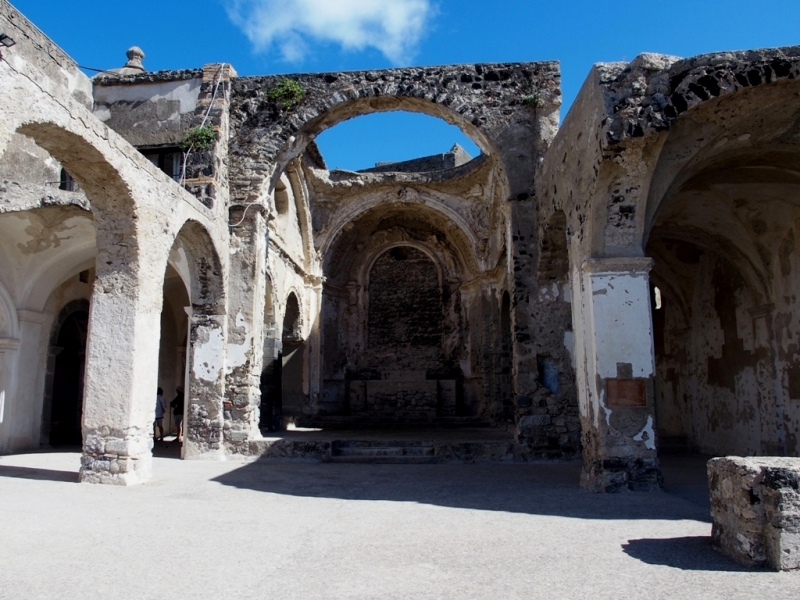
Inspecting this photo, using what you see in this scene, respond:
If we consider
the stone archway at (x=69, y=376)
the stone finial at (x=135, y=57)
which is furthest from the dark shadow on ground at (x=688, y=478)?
the stone finial at (x=135, y=57)

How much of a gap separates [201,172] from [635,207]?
20.9 ft

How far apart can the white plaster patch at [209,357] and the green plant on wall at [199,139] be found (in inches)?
111

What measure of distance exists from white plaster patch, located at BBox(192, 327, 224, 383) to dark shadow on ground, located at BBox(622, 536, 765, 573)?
6.92m

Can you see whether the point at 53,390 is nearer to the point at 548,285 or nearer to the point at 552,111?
the point at 548,285

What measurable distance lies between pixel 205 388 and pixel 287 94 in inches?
190

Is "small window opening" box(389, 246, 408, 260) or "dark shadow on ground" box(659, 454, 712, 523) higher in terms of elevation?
"small window opening" box(389, 246, 408, 260)

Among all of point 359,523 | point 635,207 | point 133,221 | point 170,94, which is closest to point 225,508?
point 359,523

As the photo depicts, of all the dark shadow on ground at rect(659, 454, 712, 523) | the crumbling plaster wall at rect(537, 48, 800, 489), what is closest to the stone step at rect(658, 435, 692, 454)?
the dark shadow on ground at rect(659, 454, 712, 523)

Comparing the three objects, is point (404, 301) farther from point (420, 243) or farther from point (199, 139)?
point (199, 139)

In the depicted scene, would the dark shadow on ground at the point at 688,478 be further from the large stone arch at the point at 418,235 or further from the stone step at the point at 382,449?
the large stone arch at the point at 418,235

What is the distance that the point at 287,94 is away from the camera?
1055cm

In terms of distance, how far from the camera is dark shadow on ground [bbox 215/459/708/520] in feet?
18.8

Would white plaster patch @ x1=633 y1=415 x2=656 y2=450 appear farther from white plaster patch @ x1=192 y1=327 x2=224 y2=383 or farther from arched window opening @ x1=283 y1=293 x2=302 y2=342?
arched window opening @ x1=283 y1=293 x2=302 y2=342

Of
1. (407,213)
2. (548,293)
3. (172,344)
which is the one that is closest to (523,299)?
(548,293)
